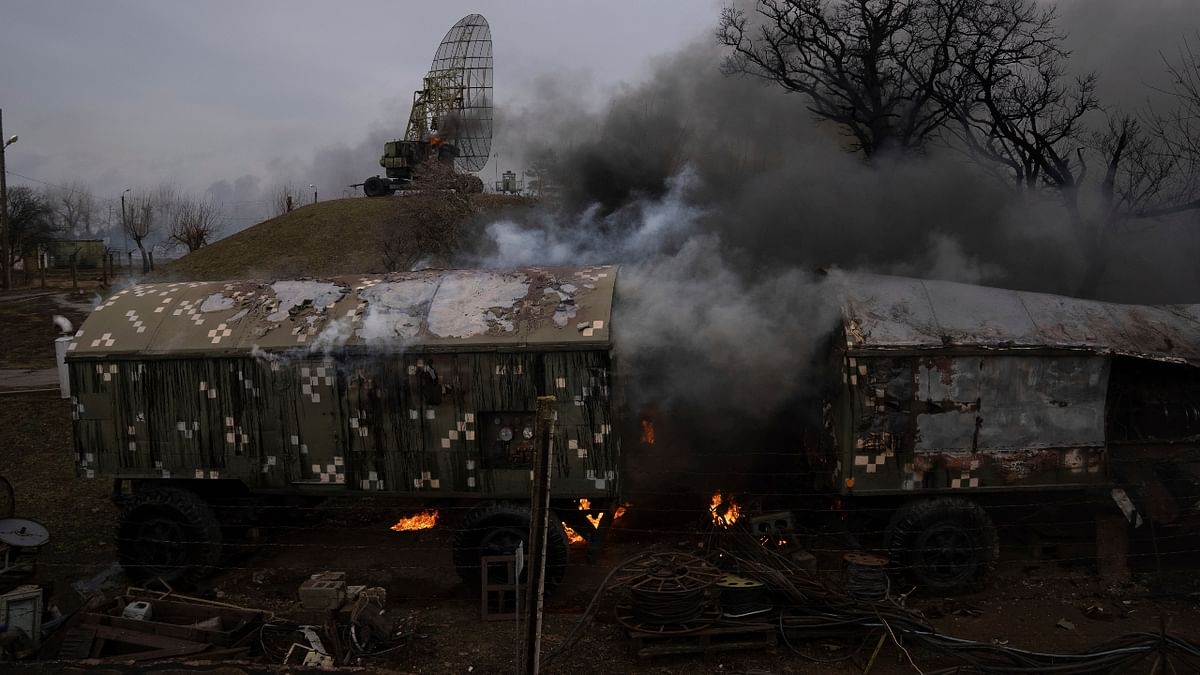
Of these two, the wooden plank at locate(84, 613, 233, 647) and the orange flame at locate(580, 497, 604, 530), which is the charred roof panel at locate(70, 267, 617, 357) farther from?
the wooden plank at locate(84, 613, 233, 647)

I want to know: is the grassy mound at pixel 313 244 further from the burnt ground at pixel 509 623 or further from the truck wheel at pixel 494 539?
the truck wheel at pixel 494 539

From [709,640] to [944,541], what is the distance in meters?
3.13

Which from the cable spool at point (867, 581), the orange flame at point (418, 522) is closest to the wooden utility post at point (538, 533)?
the cable spool at point (867, 581)

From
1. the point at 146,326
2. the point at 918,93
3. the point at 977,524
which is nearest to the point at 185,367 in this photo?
the point at 146,326

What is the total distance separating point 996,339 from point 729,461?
419cm

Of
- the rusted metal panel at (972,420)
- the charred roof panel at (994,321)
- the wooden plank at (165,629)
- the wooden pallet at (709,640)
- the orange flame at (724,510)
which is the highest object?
the charred roof panel at (994,321)

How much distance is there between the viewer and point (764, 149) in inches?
632

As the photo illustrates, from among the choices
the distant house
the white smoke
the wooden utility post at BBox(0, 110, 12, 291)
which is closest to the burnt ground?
the white smoke

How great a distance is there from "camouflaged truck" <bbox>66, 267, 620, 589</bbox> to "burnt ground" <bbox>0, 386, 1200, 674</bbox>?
0.67m

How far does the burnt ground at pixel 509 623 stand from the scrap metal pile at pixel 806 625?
0.12 m

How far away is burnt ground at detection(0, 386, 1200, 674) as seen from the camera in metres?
6.59

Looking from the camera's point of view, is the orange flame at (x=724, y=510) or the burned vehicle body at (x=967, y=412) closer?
the burned vehicle body at (x=967, y=412)

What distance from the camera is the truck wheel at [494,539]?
775cm

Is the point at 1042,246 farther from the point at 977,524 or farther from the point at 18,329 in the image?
the point at 18,329
